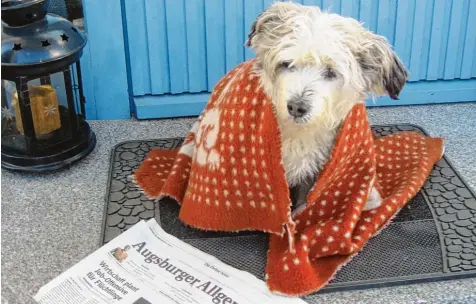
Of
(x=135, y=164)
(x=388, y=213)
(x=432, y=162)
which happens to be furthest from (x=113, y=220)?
(x=432, y=162)

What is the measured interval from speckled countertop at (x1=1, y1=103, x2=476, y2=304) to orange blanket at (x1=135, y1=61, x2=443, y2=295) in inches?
4.4

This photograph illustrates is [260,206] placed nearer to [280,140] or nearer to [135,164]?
[280,140]

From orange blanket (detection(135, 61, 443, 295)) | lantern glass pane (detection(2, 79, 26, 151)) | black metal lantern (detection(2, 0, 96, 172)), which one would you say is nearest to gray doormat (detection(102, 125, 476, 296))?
orange blanket (detection(135, 61, 443, 295))

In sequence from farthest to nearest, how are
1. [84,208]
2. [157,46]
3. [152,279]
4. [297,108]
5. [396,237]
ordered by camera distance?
[157,46] < [84,208] < [396,237] < [152,279] < [297,108]

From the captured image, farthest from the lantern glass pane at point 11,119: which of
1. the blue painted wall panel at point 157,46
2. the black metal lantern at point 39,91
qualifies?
the blue painted wall panel at point 157,46

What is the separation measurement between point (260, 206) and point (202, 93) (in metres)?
0.77

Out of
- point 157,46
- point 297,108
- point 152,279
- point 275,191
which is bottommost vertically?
point 152,279

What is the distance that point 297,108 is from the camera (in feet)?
4.24

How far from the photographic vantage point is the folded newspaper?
1.38 m

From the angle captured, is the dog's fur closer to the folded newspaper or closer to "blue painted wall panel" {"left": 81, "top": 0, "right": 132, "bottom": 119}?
the folded newspaper

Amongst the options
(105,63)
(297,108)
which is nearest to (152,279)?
(297,108)

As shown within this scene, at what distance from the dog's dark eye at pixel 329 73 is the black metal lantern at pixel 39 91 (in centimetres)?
74

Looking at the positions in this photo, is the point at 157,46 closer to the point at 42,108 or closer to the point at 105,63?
the point at 105,63

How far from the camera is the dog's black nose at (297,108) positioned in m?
1.29
